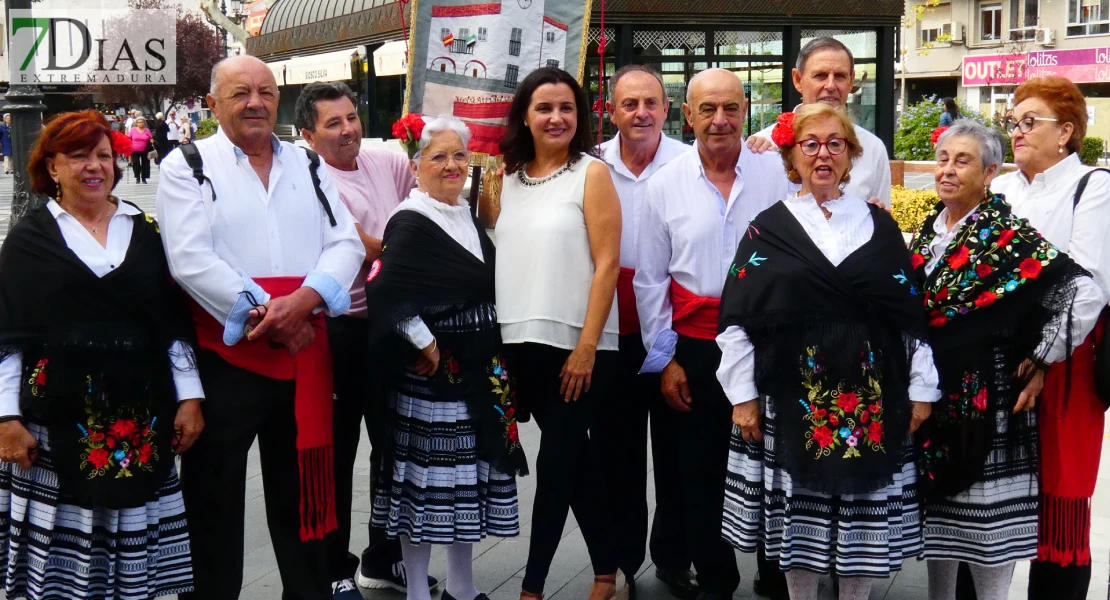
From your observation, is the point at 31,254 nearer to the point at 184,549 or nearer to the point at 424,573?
the point at 184,549

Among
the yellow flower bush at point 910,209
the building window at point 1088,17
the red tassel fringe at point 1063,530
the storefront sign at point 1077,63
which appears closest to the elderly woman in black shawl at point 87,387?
the red tassel fringe at point 1063,530

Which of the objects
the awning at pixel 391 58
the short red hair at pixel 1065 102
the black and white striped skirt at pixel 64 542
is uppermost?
the awning at pixel 391 58

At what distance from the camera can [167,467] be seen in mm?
3523

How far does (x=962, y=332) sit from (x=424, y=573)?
203 cm

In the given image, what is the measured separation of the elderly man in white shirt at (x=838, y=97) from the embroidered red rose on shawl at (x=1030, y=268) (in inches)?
30.1

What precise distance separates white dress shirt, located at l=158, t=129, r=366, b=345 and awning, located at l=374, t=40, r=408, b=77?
14.2 meters

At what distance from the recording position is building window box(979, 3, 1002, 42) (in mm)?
44500

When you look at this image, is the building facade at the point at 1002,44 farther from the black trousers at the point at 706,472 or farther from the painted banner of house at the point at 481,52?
the black trousers at the point at 706,472

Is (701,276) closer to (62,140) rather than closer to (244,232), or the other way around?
(244,232)

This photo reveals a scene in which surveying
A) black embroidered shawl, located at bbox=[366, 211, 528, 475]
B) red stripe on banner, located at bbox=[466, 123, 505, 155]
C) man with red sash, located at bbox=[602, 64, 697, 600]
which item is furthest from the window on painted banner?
black embroidered shawl, located at bbox=[366, 211, 528, 475]

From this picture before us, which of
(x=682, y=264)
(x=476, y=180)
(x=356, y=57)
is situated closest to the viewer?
(x=682, y=264)

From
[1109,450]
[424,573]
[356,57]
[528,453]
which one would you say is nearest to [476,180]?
[424,573]

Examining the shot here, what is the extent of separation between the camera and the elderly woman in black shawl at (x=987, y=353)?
3473 millimetres

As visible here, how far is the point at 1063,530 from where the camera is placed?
11.8ft
